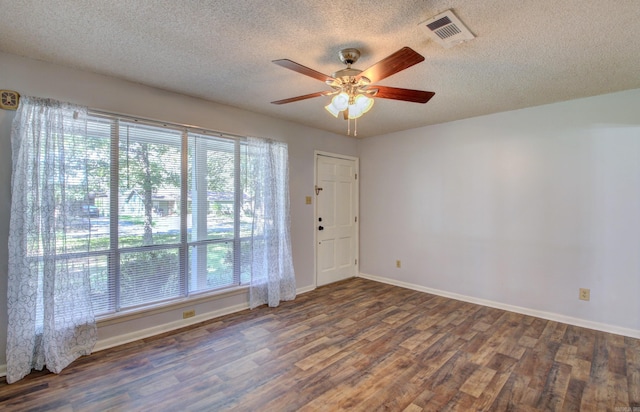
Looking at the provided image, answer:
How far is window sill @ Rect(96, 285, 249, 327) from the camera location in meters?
2.71

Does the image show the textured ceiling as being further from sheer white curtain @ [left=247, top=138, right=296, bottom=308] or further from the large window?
sheer white curtain @ [left=247, top=138, right=296, bottom=308]

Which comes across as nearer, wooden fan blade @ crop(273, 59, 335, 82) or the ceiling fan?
wooden fan blade @ crop(273, 59, 335, 82)

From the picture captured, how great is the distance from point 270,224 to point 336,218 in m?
1.45

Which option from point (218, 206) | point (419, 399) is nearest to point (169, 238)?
point (218, 206)

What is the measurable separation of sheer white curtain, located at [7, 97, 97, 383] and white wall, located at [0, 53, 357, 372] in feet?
0.44

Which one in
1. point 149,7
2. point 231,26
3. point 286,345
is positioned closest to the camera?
point 149,7

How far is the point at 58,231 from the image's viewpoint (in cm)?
238

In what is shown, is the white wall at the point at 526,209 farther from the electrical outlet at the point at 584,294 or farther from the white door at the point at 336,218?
the white door at the point at 336,218

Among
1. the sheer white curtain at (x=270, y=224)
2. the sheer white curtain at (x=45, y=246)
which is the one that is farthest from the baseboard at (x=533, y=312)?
the sheer white curtain at (x=45, y=246)

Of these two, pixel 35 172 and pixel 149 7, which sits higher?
pixel 149 7

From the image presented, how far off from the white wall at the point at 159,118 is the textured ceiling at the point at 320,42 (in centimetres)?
11

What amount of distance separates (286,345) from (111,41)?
2868mm

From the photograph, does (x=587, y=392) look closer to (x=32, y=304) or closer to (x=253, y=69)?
(x=253, y=69)

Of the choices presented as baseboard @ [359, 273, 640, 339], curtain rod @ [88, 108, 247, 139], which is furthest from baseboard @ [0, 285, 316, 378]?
baseboard @ [359, 273, 640, 339]
